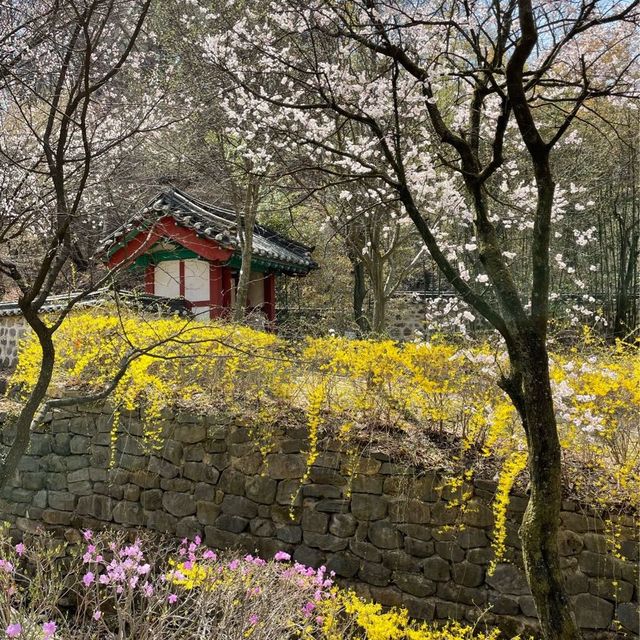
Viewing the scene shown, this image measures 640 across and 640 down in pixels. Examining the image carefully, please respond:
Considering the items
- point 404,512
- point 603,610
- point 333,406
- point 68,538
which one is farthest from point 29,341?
point 603,610

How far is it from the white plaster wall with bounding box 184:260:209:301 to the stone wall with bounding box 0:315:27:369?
2504mm

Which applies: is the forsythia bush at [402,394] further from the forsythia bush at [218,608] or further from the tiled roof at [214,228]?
the tiled roof at [214,228]

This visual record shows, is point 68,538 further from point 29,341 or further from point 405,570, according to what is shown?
point 405,570

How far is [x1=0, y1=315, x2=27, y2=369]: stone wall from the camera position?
25.6 ft

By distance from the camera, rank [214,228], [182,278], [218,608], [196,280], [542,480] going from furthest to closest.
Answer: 1. [182,278]
2. [196,280]
3. [214,228]
4. [218,608]
5. [542,480]

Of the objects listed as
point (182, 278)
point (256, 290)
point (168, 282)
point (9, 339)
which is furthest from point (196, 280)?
point (9, 339)

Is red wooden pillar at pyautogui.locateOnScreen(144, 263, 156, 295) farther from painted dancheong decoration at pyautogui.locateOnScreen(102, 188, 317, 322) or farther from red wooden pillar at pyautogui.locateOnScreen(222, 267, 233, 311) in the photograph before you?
red wooden pillar at pyautogui.locateOnScreen(222, 267, 233, 311)

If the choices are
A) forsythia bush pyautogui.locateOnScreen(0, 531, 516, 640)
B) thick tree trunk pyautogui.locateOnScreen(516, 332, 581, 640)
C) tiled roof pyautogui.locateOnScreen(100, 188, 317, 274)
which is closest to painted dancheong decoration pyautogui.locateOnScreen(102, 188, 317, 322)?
tiled roof pyautogui.locateOnScreen(100, 188, 317, 274)

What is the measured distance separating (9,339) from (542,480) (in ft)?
26.4

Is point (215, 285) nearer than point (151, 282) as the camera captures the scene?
Yes

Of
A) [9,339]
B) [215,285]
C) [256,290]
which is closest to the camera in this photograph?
[9,339]

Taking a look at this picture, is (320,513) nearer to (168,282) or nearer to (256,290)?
(168,282)

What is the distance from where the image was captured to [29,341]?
588cm

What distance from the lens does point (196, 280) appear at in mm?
8695
